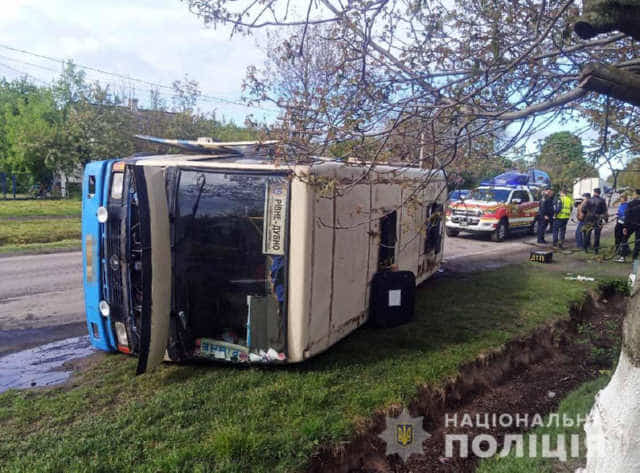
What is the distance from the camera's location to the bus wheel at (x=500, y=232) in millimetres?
17953

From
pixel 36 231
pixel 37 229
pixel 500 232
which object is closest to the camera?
pixel 36 231

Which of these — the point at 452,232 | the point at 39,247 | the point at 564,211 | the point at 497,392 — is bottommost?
the point at 497,392

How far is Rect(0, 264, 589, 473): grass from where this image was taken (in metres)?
3.49

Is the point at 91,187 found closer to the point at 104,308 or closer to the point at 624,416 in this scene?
the point at 104,308

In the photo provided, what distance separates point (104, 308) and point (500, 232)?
52.4ft

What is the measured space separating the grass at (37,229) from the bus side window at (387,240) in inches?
423

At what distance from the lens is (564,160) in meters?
5.38

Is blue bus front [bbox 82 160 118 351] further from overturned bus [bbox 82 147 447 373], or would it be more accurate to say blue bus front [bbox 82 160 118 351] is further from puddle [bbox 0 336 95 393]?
puddle [bbox 0 336 95 393]

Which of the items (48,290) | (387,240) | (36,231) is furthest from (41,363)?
(36,231)

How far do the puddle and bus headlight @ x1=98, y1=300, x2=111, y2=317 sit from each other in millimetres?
812

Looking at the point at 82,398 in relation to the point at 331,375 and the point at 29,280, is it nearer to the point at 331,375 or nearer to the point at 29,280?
the point at 331,375

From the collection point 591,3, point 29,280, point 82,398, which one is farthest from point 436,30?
point 29,280

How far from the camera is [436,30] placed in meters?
4.34

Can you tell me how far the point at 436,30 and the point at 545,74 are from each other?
1137 millimetres
